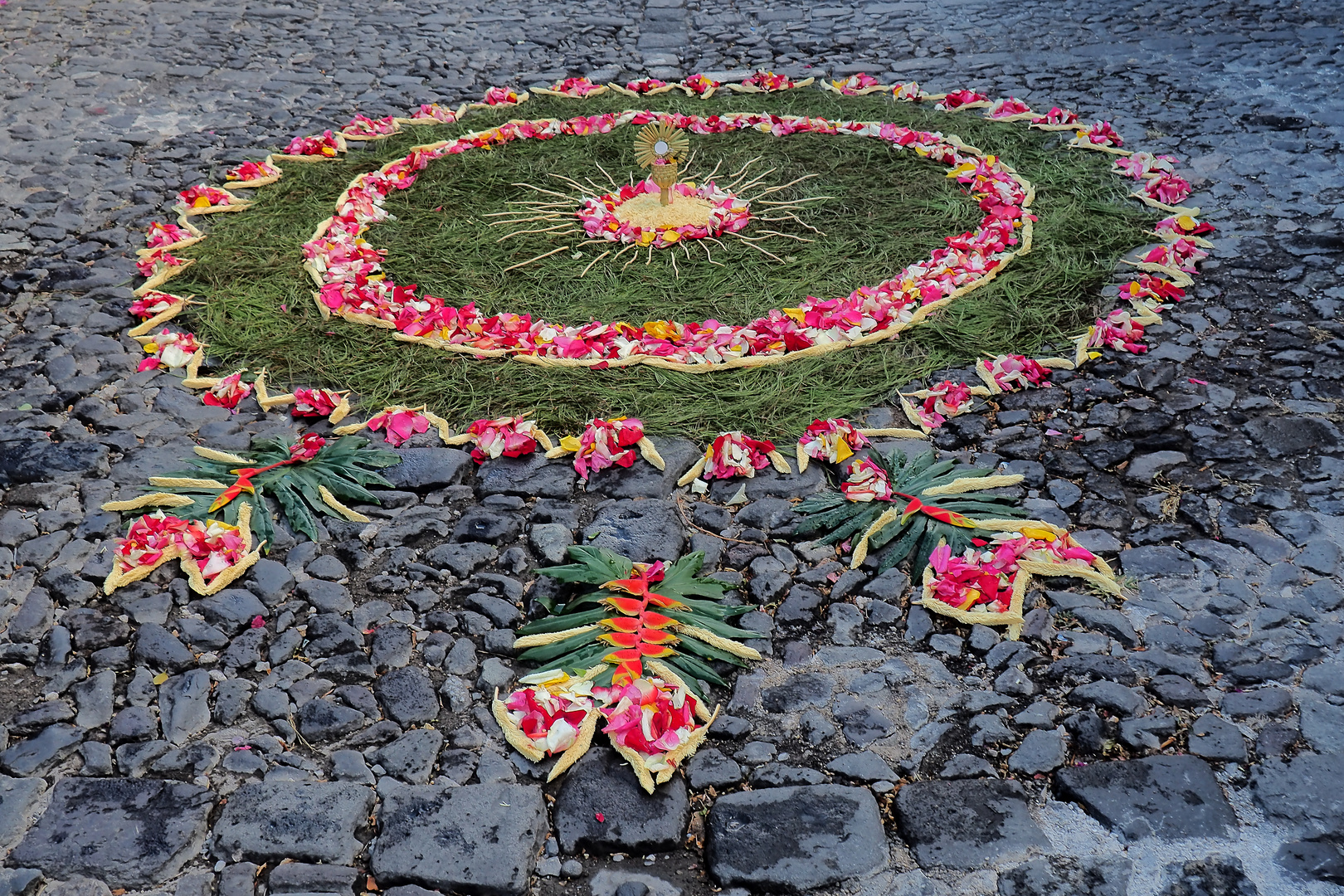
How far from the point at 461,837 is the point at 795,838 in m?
0.74

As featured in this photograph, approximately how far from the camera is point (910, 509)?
3.14 m

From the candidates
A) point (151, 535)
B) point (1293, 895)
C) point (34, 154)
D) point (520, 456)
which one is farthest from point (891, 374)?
point (34, 154)

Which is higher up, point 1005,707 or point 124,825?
point 1005,707

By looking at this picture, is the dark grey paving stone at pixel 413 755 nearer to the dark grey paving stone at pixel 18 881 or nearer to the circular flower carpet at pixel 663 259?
the dark grey paving stone at pixel 18 881

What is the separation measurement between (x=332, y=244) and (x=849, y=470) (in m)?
2.94

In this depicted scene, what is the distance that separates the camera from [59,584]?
9.87 ft

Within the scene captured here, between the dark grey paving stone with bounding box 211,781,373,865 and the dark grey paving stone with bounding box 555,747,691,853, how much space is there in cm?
46

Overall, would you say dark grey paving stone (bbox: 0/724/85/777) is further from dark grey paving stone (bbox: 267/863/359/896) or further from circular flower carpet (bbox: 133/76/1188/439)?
circular flower carpet (bbox: 133/76/1188/439)

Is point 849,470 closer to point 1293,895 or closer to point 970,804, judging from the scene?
point 970,804

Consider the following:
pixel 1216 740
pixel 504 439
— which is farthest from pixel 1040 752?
pixel 504 439

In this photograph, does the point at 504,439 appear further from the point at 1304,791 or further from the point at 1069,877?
the point at 1304,791

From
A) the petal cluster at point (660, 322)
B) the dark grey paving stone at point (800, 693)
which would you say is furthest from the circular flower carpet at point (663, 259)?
the dark grey paving stone at point (800, 693)

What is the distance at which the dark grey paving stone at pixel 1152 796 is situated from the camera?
2219mm

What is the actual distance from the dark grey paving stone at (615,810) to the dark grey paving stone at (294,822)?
462 mm
